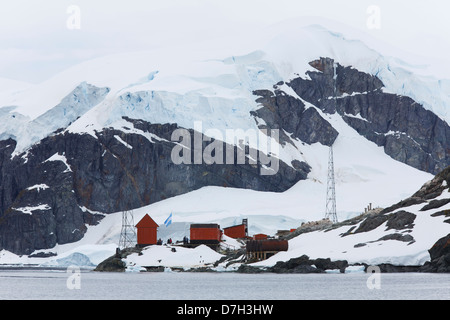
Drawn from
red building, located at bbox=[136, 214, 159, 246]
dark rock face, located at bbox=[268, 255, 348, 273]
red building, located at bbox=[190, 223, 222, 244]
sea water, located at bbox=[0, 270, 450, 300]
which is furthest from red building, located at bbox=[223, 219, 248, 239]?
sea water, located at bbox=[0, 270, 450, 300]

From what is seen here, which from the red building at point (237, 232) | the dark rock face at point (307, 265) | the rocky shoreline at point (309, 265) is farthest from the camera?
the red building at point (237, 232)

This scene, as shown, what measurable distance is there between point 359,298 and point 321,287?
45.0 feet

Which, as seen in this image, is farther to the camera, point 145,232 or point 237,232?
point 237,232

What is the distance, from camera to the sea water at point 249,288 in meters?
78.6

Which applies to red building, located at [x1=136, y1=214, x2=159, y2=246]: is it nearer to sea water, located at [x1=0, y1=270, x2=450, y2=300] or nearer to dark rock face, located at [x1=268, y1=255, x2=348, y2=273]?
dark rock face, located at [x1=268, y1=255, x2=348, y2=273]

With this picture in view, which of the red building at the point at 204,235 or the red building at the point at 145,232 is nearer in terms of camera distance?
the red building at the point at 204,235

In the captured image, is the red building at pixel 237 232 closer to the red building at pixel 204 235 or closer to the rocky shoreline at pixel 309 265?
the red building at pixel 204 235

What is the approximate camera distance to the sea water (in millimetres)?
78562

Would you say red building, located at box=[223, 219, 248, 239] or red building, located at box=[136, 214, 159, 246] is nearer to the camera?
red building, located at box=[136, 214, 159, 246]

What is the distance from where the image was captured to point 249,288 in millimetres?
90375

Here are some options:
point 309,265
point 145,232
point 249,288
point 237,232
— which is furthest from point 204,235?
point 249,288

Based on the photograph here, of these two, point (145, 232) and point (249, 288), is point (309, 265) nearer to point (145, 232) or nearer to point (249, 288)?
point (249, 288)

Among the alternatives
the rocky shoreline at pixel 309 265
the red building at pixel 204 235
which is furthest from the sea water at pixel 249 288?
the red building at pixel 204 235
